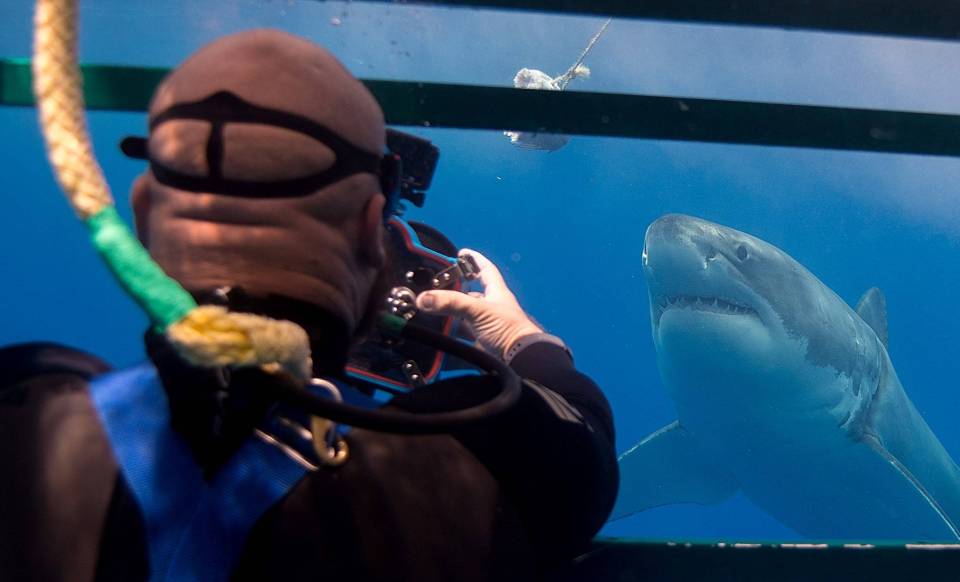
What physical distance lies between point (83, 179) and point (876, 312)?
909 centimetres

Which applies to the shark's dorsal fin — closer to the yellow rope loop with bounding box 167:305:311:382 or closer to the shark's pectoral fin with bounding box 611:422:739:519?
the shark's pectoral fin with bounding box 611:422:739:519

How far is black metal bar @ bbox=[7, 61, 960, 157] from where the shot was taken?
7.53 ft

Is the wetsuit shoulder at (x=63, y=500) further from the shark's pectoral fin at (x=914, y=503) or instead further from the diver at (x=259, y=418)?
the shark's pectoral fin at (x=914, y=503)

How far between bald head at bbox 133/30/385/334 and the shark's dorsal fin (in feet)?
28.1

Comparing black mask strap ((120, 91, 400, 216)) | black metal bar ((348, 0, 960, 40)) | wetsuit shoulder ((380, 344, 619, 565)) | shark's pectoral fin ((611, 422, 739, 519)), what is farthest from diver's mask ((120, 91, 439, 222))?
shark's pectoral fin ((611, 422, 739, 519))

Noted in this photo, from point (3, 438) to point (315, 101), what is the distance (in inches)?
25.0

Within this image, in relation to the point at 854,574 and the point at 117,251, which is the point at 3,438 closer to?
the point at 117,251

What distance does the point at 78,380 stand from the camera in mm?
1003

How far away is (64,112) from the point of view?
794 mm

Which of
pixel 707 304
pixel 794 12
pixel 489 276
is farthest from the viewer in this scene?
pixel 707 304

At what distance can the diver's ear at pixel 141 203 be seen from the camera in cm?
109

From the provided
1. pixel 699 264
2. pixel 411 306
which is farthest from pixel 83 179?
pixel 699 264

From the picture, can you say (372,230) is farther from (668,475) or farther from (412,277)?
(668,475)

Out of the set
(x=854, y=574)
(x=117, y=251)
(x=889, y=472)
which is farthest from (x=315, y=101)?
(x=889, y=472)
